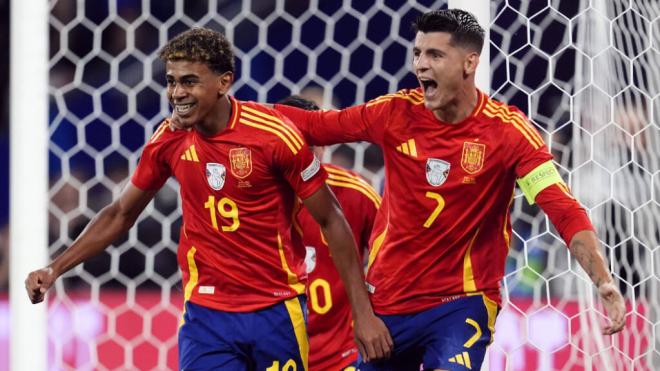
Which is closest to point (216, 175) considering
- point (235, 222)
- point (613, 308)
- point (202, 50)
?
point (235, 222)

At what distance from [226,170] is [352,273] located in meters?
0.47

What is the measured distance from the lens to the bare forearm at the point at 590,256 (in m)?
2.85

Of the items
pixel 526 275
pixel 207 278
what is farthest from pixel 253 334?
pixel 526 275

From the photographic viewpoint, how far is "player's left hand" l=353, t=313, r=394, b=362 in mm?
3176

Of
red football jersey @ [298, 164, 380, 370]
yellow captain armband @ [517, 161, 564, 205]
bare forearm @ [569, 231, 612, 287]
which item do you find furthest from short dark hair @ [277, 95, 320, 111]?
bare forearm @ [569, 231, 612, 287]

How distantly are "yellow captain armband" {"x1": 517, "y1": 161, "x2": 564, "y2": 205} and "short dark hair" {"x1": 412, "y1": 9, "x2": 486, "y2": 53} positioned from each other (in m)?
0.43

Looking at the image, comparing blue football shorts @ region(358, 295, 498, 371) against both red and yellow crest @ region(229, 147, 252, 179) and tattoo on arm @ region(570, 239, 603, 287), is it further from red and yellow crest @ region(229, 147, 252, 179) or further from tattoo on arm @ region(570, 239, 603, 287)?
red and yellow crest @ region(229, 147, 252, 179)

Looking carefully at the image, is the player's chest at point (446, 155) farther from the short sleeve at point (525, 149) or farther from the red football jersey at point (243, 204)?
the red football jersey at point (243, 204)

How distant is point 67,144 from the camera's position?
5.45m

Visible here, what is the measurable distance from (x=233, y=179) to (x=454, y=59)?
28.2 inches

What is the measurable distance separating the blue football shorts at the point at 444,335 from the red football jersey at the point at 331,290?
0.53m

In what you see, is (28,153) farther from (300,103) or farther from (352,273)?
(352,273)

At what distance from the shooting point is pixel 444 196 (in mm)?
3207

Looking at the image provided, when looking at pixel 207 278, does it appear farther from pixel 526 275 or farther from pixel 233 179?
pixel 526 275
